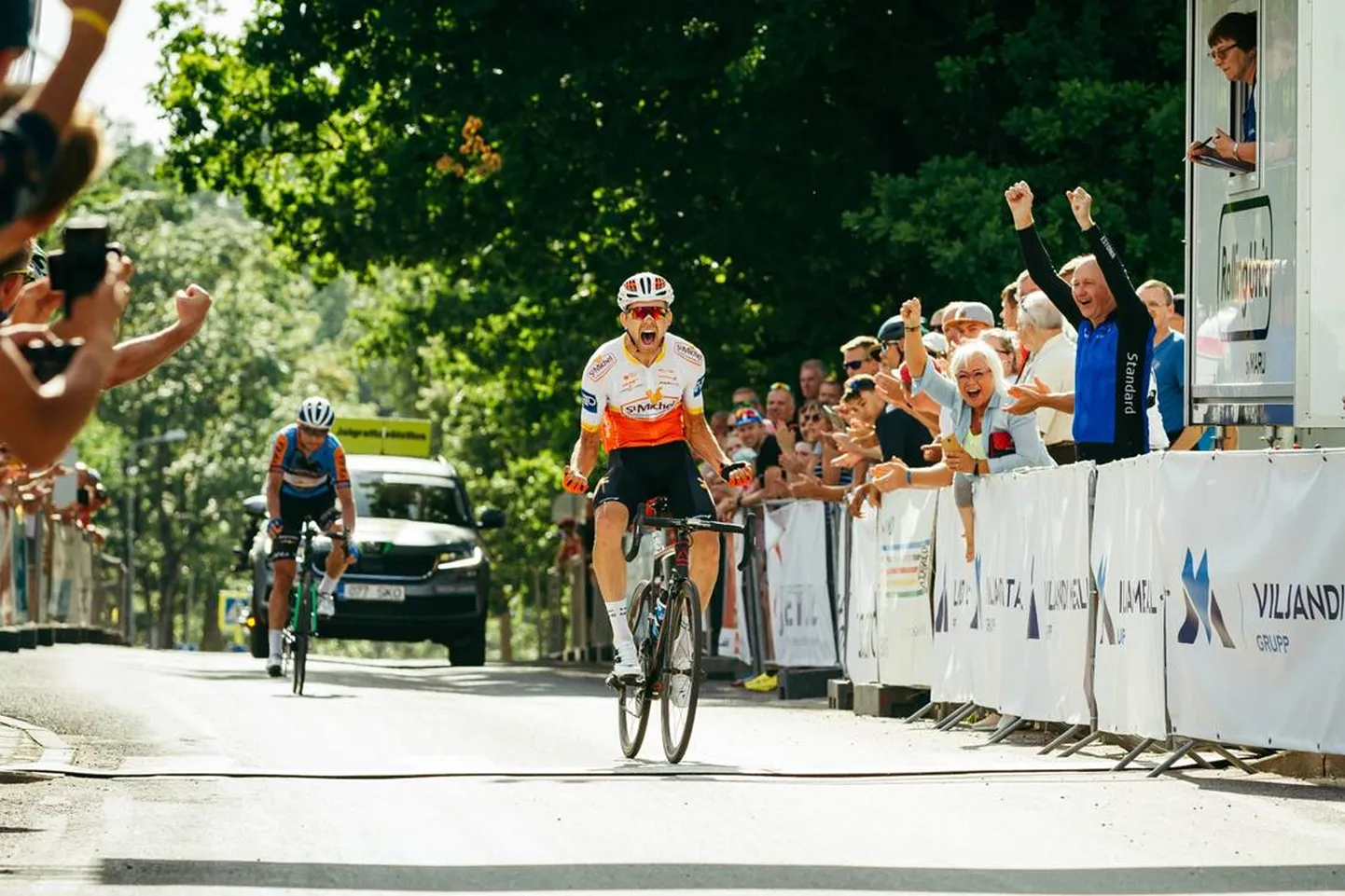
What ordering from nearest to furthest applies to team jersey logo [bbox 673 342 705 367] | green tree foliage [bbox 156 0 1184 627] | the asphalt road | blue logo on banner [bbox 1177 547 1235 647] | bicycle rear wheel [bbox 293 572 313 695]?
the asphalt road
blue logo on banner [bbox 1177 547 1235 647]
team jersey logo [bbox 673 342 705 367]
bicycle rear wheel [bbox 293 572 313 695]
green tree foliage [bbox 156 0 1184 627]

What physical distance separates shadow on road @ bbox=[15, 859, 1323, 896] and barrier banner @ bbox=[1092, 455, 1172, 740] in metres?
3.52

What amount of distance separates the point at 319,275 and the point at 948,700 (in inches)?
A: 882

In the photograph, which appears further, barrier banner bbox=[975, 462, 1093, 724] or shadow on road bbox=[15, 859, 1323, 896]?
barrier banner bbox=[975, 462, 1093, 724]

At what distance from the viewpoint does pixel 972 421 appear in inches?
582

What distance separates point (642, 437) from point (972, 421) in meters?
2.45

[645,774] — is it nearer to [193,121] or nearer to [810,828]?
[810,828]

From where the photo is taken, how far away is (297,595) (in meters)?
19.5

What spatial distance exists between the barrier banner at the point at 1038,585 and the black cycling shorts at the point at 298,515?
6.49 meters

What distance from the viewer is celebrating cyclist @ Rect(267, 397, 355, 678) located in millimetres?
19469

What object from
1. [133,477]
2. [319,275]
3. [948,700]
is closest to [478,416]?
[133,477]

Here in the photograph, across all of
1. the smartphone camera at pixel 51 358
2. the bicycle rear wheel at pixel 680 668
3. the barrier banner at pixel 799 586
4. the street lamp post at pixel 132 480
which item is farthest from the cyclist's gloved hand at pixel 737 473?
the street lamp post at pixel 132 480

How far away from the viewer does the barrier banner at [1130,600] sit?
38.6 feet

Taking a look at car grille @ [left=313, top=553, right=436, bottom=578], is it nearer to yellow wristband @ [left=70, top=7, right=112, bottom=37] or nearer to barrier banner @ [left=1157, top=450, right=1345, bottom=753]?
barrier banner @ [left=1157, top=450, right=1345, bottom=753]

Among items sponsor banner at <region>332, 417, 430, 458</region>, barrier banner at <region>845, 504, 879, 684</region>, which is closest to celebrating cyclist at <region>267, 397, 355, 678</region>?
barrier banner at <region>845, 504, 879, 684</region>
